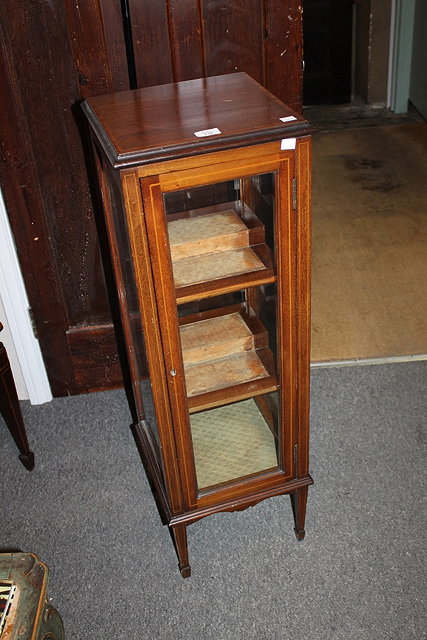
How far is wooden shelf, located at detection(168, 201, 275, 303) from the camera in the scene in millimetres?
1718

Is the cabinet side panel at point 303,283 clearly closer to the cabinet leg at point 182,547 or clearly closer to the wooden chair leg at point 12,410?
the cabinet leg at point 182,547

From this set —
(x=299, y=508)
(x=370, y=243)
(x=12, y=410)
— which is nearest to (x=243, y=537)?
(x=299, y=508)

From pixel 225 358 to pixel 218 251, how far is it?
12.7 inches

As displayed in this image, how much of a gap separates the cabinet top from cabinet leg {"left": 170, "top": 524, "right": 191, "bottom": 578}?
1.07 metres

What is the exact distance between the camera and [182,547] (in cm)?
210

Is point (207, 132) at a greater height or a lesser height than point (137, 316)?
greater

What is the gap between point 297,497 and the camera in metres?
2.17

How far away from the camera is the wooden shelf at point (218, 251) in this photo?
1718mm

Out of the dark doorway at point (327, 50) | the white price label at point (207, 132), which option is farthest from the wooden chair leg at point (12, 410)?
the dark doorway at point (327, 50)

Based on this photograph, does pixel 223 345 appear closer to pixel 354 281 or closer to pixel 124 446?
pixel 124 446

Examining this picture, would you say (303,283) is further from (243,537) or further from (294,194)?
(243,537)

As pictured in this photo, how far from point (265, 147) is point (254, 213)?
223mm

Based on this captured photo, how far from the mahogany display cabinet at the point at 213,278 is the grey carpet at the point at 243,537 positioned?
5.2 inches

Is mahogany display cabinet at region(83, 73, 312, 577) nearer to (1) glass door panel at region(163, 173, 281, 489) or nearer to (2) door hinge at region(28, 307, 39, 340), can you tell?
(1) glass door panel at region(163, 173, 281, 489)
